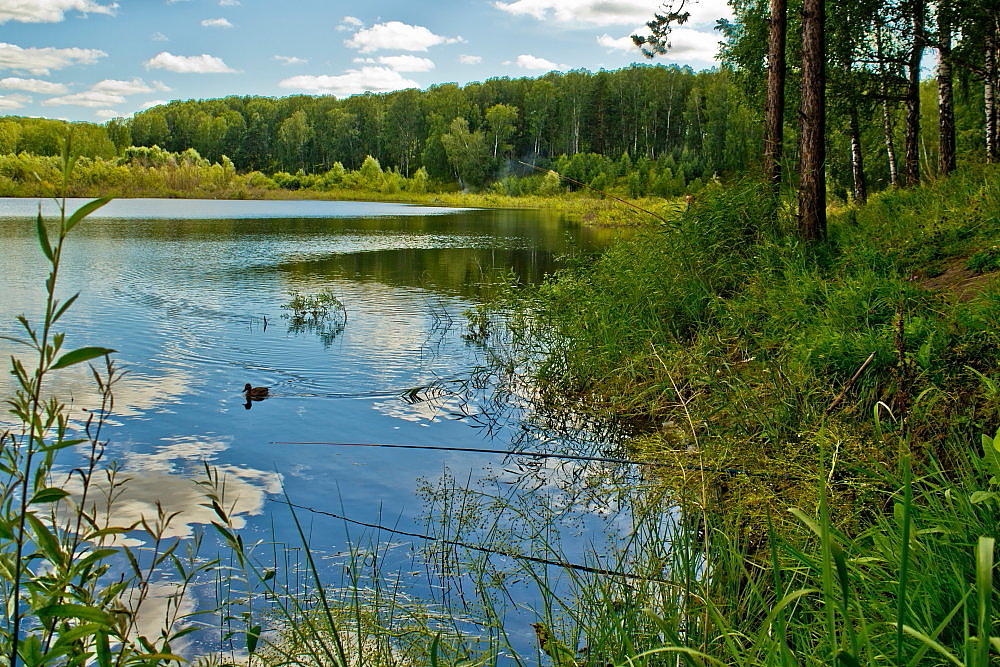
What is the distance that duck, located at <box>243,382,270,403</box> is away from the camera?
7.00 metres

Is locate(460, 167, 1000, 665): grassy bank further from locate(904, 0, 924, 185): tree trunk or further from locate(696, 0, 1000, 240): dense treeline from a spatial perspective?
locate(904, 0, 924, 185): tree trunk

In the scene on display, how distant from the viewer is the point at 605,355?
275 inches

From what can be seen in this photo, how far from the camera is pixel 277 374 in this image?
797 cm

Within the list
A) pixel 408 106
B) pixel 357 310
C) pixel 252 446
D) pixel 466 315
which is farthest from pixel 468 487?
pixel 408 106

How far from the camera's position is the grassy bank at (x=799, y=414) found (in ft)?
6.86

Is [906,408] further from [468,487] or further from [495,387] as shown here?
[495,387]

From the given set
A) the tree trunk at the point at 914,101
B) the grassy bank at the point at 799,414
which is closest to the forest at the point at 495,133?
the tree trunk at the point at 914,101

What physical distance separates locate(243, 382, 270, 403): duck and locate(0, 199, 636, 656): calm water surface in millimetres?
108

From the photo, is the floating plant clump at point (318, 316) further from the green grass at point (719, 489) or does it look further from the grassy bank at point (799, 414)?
the grassy bank at point (799, 414)

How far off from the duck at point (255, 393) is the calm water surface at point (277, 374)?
4.3 inches

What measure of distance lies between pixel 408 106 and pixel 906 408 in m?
97.1

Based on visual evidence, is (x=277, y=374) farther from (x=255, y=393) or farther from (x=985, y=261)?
(x=985, y=261)

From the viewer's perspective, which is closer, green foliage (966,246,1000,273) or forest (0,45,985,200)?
green foliage (966,246,1000,273)

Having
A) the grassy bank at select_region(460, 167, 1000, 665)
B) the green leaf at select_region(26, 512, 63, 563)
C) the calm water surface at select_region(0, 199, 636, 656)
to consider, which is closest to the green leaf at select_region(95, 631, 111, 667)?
the green leaf at select_region(26, 512, 63, 563)
